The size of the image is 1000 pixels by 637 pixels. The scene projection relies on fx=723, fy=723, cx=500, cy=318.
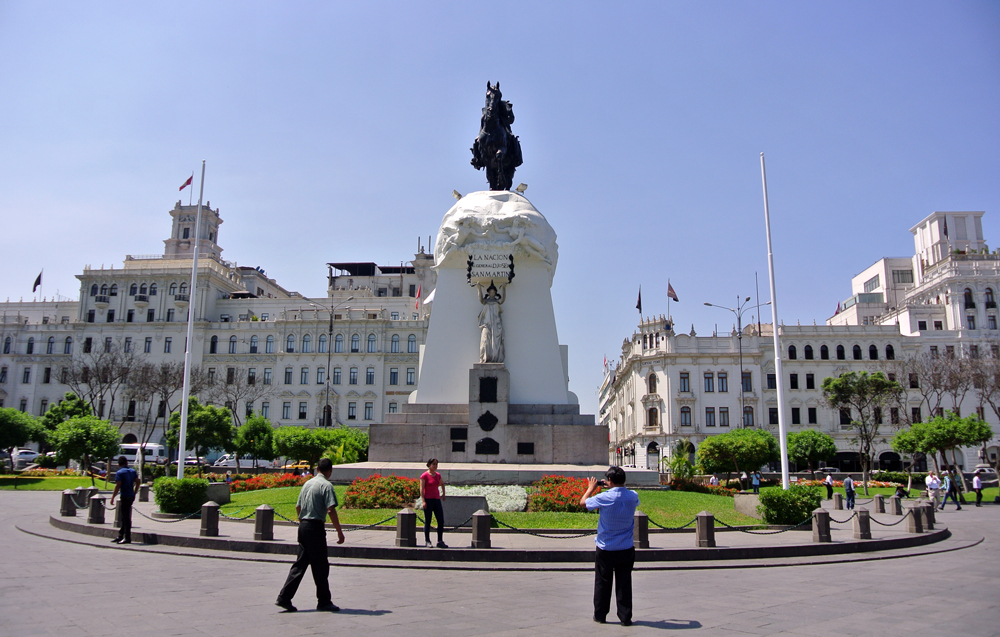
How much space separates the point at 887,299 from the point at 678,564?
76516 mm

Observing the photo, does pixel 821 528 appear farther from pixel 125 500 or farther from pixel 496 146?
pixel 496 146

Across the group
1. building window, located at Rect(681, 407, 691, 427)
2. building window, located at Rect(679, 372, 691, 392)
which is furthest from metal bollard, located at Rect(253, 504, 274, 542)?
building window, located at Rect(679, 372, 691, 392)

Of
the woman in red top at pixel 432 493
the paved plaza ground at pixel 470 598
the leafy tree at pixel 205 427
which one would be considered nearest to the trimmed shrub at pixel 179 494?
the paved plaza ground at pixel 470 598

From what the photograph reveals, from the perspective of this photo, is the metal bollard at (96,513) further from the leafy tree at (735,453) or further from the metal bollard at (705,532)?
the leafy tree at (735,453)

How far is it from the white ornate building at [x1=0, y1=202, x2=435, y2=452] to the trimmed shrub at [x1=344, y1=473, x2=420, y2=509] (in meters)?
48.5

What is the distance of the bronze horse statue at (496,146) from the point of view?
24453 mm

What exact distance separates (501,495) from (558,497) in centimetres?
158

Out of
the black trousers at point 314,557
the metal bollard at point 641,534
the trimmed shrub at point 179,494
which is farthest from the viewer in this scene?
the trimmed shrub at point 179,494

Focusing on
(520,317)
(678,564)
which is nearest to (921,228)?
(520,317)

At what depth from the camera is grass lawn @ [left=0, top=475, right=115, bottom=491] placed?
3459 centimetres

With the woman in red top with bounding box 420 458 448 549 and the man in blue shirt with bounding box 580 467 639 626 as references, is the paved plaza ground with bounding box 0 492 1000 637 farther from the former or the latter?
the woman in red top with bounding box 420 458 448 549

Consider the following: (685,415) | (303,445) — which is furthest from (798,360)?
(303,445)

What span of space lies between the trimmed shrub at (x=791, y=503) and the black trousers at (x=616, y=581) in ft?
31.5

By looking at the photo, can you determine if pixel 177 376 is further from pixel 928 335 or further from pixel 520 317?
pixel 928 335
